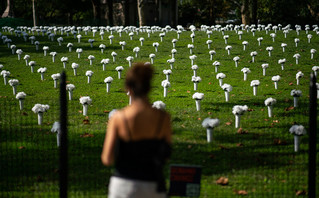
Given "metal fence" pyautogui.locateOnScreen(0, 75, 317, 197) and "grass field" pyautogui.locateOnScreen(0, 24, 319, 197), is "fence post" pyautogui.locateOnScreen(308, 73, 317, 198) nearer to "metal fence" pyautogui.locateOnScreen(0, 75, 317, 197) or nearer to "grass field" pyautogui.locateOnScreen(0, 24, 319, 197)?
"metal fence" pyautogui.locateOnScreen(0, 75, 317, 197)

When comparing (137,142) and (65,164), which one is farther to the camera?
(65,164)

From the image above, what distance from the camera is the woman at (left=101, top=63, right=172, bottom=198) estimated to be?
3.72m

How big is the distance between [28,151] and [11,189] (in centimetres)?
203

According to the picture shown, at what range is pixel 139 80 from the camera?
12.2 ft

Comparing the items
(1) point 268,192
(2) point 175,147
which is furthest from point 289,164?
(2) point 175,147

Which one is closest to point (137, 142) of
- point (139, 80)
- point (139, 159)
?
point (139, 159)

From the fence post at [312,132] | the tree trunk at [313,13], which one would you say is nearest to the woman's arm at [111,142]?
the fence post at [312,132]

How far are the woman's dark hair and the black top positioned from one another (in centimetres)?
32

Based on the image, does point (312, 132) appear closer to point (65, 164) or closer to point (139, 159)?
point (139, 159)

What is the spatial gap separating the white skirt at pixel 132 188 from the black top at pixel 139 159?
0.14 feet

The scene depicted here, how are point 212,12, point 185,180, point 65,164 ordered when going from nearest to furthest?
point 185,180
point 65,164
point 212,12

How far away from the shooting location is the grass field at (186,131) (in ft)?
23.9

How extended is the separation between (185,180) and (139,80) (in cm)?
193

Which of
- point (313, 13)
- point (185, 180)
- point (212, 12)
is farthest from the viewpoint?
point (212, 12)
